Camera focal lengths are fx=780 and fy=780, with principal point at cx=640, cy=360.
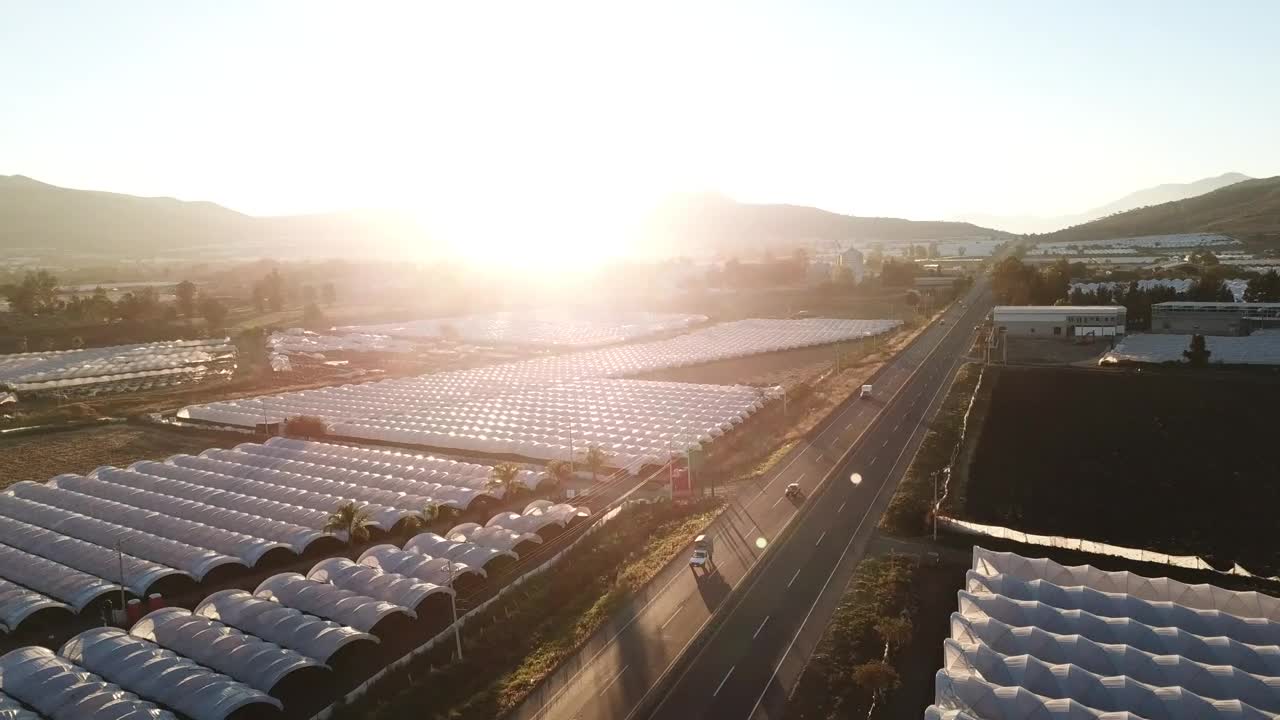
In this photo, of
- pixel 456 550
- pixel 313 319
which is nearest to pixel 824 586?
pixel 456 550

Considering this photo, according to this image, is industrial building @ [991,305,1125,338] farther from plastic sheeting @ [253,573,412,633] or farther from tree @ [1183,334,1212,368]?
plastic sheeting @ [253,573,412,633]

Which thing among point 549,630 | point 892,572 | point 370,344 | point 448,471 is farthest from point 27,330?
point 892,572

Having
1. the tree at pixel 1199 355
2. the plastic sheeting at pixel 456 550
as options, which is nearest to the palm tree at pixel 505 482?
the plastic sheeting at pixel 456 550

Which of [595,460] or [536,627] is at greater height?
[595,460]

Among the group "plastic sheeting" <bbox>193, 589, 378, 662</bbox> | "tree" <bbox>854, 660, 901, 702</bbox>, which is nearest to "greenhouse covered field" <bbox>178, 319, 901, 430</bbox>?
"plastic sheeting" <bbox>193, 589, 378, 662</bbox>

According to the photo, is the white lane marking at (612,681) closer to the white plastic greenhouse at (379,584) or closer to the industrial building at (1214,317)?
the white plastic greenhouse at (379,584)

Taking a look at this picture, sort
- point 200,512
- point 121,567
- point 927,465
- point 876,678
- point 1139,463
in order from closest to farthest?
point 876,678, point 121,567, point 200,512, point 1139,463, point 927,465

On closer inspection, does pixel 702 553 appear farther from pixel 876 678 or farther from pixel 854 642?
pixel 876 678
